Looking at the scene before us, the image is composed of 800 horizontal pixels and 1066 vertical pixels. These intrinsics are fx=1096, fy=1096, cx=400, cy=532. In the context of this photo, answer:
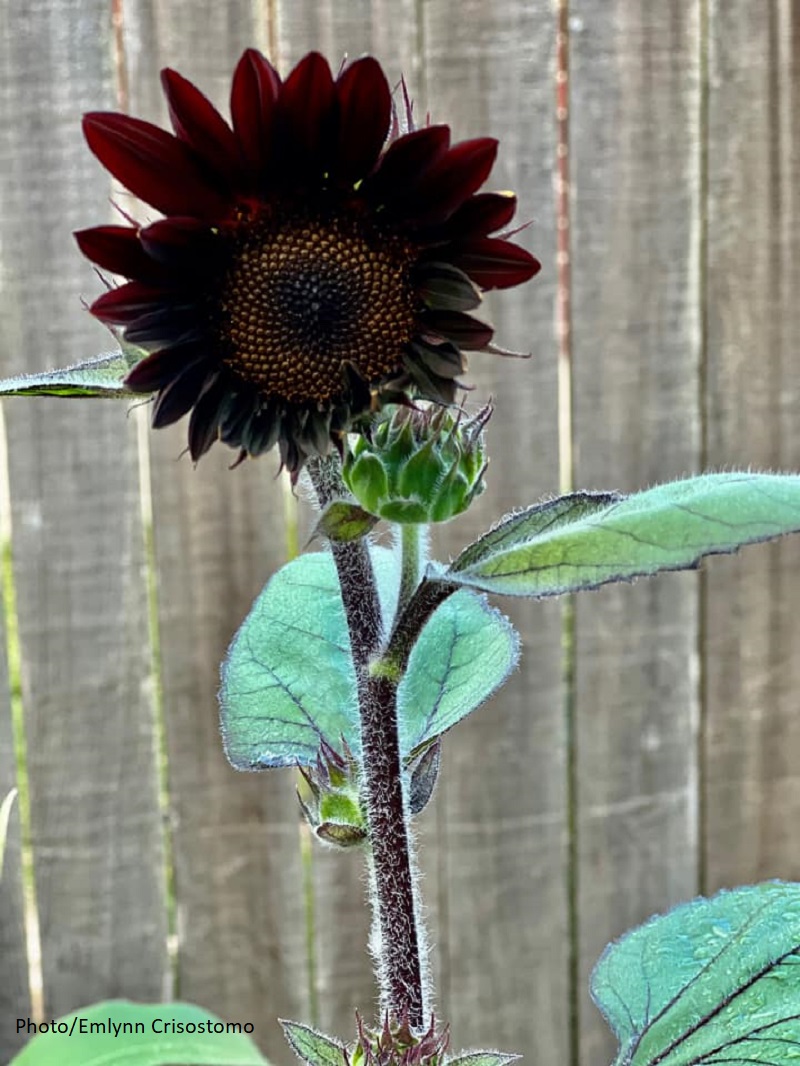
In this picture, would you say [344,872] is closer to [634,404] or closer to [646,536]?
[634,404]

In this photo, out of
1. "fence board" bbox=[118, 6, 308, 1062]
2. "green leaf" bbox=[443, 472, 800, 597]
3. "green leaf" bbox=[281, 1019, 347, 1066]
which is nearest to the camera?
"green leaf" bbox=[443, 472, 800, 597]

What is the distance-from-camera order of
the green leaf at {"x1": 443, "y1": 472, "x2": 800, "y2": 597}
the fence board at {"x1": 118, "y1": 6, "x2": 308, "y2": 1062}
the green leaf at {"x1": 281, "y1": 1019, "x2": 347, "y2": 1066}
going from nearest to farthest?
1. the green leaf at {"x1": 443, "y1": 472, "x2": 800, "y2": 597}
2. the green leaf at {"x1": 281, "y1": 1019, "x2": 347, "y2": 1066}
3. the fence board at {"x1": 118, "y1": 6, "x2": 308, "y2": 1062}

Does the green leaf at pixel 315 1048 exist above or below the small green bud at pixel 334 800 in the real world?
below

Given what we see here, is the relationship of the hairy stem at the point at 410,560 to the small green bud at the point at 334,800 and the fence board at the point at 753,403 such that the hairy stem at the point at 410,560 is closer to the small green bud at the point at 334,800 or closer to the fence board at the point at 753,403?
the small green bud at the point at 334,800

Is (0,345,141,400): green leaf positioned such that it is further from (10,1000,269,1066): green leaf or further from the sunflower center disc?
(10,1000,269,1066): green leaf

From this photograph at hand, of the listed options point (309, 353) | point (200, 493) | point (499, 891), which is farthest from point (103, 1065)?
point (499, 891)

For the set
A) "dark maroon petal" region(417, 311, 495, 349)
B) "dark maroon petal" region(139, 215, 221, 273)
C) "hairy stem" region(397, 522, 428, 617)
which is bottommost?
"hairy stem" region(397, 522, 428, 617)

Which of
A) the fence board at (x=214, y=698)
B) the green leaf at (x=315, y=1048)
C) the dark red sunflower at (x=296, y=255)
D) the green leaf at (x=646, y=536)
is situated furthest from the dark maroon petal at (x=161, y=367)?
the fence board at (x=214, y=698)

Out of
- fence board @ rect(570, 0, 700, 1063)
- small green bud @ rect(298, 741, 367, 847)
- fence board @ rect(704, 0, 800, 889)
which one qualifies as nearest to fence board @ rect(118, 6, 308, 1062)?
fence board @ rect(570, 0, 700, 1063)
